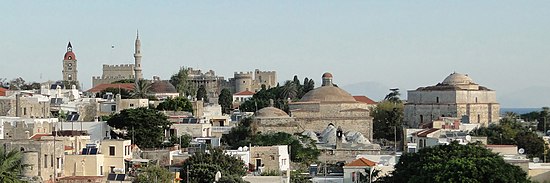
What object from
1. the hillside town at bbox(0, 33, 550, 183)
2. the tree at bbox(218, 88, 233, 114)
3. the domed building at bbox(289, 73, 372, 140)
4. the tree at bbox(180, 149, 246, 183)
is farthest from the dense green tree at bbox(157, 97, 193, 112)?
the tree at bbox(180, 149, 246, 183)

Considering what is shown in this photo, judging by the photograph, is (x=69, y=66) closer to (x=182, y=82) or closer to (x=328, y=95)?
(x=182, y=82)

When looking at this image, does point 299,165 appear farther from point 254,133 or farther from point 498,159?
point 498,159

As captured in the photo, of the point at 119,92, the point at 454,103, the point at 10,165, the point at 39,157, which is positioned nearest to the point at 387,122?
the point at 454,103

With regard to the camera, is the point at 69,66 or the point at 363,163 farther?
the point at 69,66

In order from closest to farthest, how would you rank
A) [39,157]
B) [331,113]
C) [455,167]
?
[455,167] → [39,157] → [331,113]

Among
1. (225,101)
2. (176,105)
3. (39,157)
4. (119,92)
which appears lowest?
(39,157)

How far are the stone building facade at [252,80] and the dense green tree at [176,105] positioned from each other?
38583mm

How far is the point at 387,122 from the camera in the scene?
63.2m

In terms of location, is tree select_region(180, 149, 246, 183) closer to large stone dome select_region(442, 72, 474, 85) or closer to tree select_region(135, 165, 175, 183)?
tree select_region(135, 165, 175, 183)

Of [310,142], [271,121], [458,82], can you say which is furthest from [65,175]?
[458,82]

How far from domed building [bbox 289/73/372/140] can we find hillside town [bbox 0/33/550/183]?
0.06 meters

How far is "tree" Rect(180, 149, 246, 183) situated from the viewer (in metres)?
33.3

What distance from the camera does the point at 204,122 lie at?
4969 centimetres

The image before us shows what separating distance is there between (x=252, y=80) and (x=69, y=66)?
662 inches
